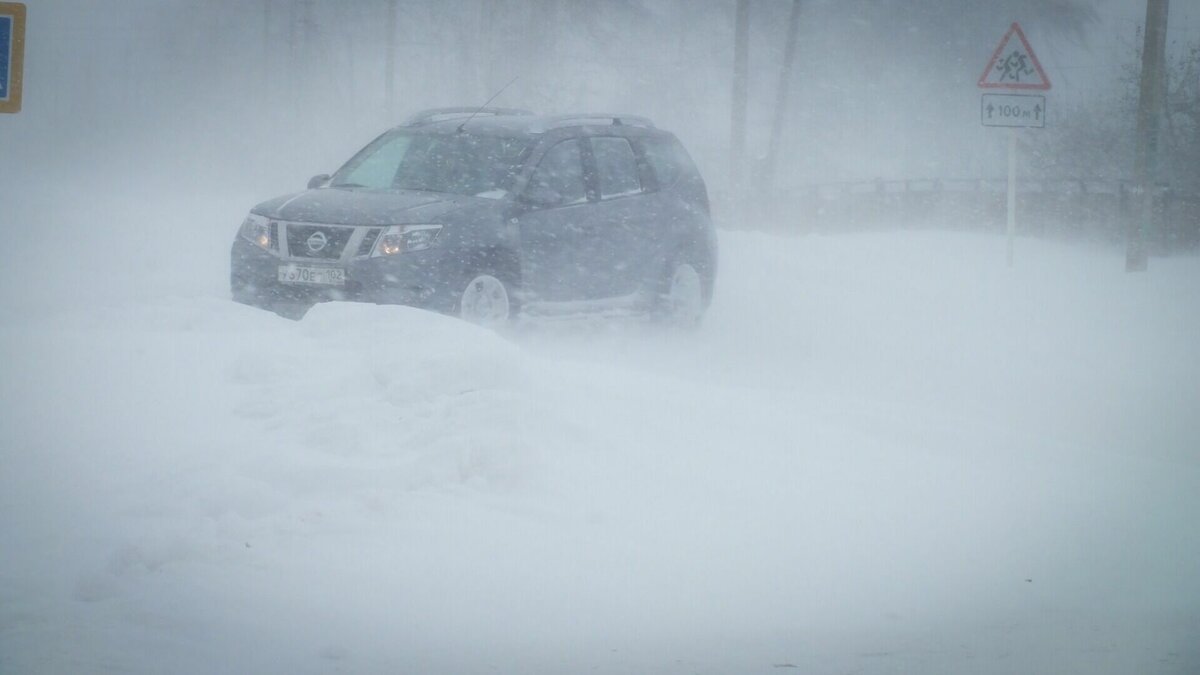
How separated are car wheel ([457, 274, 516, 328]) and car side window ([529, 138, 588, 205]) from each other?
2.80 feet

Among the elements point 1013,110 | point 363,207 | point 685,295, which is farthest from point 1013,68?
point 363,207

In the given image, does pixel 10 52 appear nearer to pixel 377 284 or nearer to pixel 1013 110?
pixel 377 284

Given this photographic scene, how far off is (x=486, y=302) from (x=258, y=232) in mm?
1692

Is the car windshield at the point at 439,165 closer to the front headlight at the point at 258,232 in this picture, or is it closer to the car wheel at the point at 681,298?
the front headlight at the point at 258,232

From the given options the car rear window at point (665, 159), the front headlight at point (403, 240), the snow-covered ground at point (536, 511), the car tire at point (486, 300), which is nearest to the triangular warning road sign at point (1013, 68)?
the car rear window at point (665, 159)

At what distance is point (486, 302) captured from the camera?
392 inches

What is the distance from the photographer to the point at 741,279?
16.2 meters

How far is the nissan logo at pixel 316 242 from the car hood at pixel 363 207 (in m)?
0.09

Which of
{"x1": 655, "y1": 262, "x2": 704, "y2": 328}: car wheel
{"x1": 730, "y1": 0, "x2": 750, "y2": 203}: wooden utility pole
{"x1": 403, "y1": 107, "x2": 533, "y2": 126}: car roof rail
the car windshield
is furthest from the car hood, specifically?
{"x1": 730, "y1": 0, "x2": 750, "y2": 203}: wooden utility pole

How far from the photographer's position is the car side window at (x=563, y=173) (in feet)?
34.4

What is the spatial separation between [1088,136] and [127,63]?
1724 inches

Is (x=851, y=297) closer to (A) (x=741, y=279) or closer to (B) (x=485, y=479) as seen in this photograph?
(A) (x=741, y=279)

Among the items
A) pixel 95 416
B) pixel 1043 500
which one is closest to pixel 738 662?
pixel 1043 500

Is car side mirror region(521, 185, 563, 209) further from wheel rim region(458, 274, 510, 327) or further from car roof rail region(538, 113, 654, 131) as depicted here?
wheel rim region(458, 274, 510, 327)
